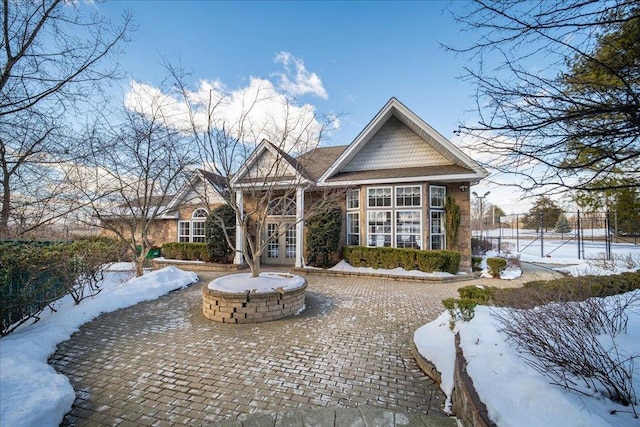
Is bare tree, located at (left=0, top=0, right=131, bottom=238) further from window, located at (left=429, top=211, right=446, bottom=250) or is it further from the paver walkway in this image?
window, located at (left=429, top=211, right=446, bottom=250)

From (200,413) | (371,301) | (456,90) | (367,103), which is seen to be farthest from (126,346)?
(367,103)

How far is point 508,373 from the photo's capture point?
8.84ft

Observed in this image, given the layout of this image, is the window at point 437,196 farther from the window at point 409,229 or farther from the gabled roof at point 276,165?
the gabled roof at point 276,165

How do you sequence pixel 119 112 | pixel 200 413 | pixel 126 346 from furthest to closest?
pixel 119 112 → pixel 126 346 → pixel 200 413

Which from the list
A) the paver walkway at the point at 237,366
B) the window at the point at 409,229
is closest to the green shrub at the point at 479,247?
the window at the point at 409,229

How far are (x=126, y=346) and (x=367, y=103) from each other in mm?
11220

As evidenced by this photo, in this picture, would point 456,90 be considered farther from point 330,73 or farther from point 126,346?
point 330,73

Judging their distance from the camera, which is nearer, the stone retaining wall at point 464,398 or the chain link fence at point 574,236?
the stone retaining wall at point 464,398

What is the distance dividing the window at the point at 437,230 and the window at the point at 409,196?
0.85 metres

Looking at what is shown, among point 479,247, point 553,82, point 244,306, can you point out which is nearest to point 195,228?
point 244,306

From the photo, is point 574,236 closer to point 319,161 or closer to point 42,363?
point 319,161

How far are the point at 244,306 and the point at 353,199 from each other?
319 inches

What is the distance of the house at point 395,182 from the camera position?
11203mm

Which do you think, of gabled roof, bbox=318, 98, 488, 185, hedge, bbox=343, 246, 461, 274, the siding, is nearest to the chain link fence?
gabled roof, bbox=318, 98, 488, 185
